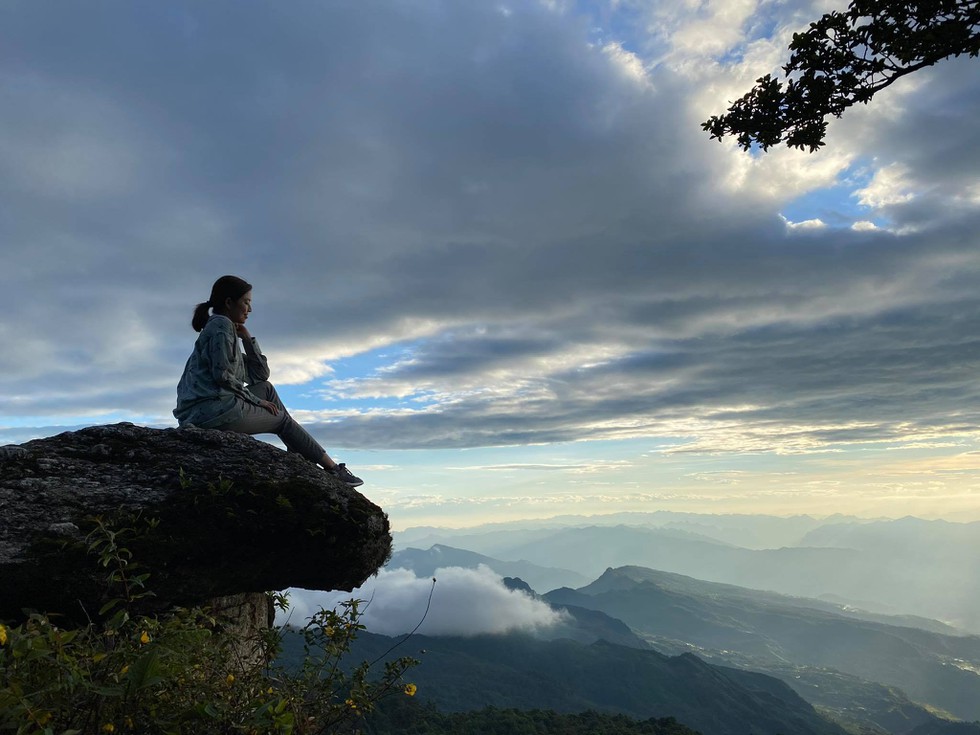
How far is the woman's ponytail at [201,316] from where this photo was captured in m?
10.5

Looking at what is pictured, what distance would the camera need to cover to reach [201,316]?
34.3 feet

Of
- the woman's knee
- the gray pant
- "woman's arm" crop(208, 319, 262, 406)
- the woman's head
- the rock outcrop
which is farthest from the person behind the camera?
the woman's knee

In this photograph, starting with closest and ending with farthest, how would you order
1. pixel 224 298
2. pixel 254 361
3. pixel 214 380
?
pixel 214 380 < pixel 224 298 < pixel 254 361

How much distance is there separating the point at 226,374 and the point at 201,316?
1.31 metres

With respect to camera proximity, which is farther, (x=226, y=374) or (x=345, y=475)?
(x=345, y=475)

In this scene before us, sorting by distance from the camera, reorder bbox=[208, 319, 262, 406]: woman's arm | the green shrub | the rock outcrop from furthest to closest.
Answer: bbox=[208, 319, 262, 406]: woman's arm, the rock outcrop, the green shrub

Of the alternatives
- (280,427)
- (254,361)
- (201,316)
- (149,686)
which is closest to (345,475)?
(280,427)

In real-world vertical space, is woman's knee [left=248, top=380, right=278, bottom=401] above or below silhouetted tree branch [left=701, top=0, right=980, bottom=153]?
below

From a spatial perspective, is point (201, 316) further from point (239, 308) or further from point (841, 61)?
point (841, 61)

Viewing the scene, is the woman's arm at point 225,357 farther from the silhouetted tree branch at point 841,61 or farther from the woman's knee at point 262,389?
the silhouetted tree branch at point 841,61

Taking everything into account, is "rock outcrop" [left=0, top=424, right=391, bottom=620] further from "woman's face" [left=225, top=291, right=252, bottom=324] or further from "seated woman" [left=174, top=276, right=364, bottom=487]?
"woman's face" [left=225, top=291, right=252, bottom=324]

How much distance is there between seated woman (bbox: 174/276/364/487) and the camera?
32.6 ft

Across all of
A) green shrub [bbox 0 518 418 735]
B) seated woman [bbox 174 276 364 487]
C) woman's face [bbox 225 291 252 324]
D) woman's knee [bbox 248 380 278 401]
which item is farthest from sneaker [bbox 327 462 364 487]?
green shrub [bbox 0 518 418 735]

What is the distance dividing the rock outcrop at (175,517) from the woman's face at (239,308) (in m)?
2.01
